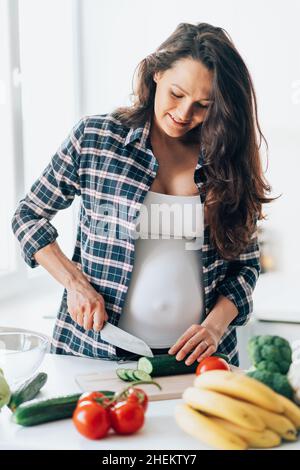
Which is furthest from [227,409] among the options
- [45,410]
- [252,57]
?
[252,57]

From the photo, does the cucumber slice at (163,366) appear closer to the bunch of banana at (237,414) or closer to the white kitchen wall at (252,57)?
the bunch of banana at (237,414)

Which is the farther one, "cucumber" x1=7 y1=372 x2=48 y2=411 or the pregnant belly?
the pregnant belly

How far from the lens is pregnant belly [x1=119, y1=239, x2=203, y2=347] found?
1571 millimetres

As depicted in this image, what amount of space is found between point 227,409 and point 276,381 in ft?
0.47

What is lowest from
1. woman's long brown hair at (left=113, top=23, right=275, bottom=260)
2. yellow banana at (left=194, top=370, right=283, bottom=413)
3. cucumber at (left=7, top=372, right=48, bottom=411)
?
cucumber at (left=7, top=372, right=48, bottom=411)

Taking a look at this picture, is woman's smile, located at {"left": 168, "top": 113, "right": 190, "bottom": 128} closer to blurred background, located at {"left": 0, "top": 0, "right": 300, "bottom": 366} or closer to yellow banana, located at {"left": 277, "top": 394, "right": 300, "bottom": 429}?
yellow banana, located at {"left": 277, "top": 394, "right": 300, "bottom": 429}

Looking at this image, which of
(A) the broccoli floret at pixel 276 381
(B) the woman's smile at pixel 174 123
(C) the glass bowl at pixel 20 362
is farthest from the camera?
(B) the woman's smile at pixel 174 123

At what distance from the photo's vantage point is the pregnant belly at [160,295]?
157 centimetres

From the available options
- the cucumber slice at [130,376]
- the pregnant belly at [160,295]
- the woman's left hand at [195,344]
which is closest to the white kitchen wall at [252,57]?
the pregnant belly at [160,295]

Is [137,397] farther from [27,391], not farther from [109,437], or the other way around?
[27,391]

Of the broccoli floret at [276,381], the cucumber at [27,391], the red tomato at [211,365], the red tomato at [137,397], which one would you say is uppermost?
the broccoli floret at [276,381]

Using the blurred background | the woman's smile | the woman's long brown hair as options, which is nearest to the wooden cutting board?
the woman's long brown hair

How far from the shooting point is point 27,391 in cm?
119
